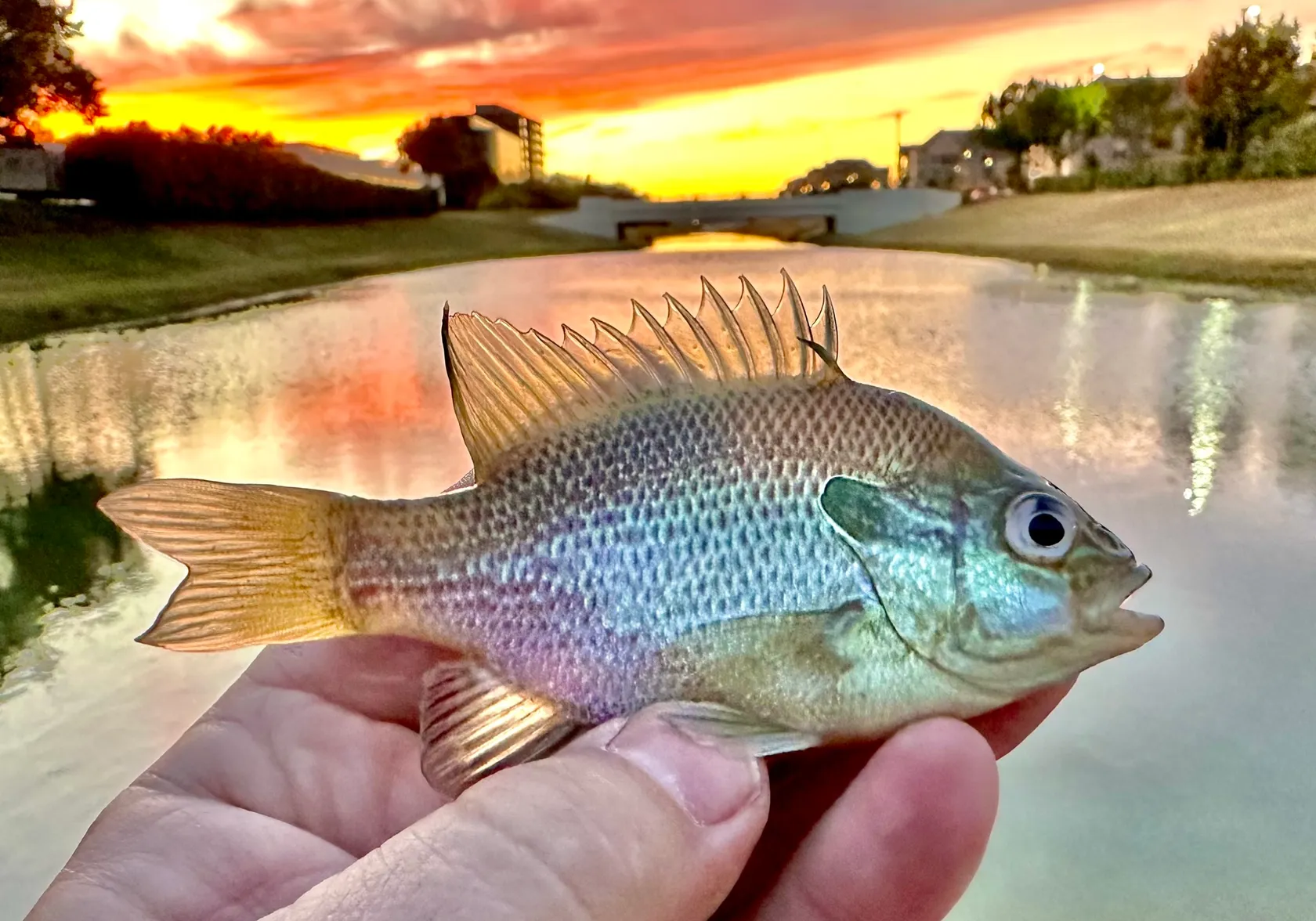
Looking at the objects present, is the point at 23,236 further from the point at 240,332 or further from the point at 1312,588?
the point at 1312,588

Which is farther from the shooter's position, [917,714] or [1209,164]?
[1209,164]

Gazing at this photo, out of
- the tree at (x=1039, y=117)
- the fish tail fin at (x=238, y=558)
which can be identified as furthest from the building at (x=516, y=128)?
the fish tail fin at (x=238, y=558)

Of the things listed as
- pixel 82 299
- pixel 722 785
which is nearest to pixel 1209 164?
pixel 722 785

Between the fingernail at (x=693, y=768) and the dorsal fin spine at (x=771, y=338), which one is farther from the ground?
the dorsal fin spine at (x=771, y=338)

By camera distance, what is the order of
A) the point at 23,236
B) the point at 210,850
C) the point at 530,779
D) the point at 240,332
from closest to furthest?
the point at 530,779, the point at 210,850, the point at 23,236, the point at 240,332

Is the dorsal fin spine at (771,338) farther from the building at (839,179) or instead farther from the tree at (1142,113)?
the tree at (1142,113)

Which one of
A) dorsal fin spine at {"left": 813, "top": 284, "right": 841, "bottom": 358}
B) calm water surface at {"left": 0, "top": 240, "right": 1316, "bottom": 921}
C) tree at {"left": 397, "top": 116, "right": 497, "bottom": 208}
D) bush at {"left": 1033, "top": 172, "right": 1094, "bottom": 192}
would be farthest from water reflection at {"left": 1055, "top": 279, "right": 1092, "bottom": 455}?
tree at {"left": 397, "top": 116, "right": 497, "bottom": 208}
